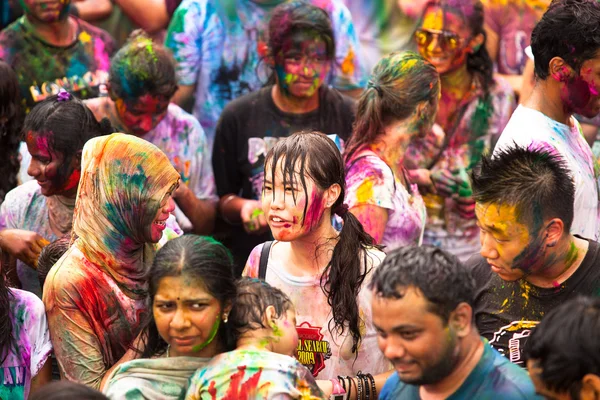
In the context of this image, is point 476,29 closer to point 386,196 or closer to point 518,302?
point 386,196

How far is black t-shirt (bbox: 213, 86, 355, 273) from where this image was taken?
5.88 m

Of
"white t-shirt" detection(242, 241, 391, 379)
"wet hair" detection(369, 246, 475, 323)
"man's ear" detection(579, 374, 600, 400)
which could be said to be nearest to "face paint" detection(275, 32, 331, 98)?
"white t-shirt" detection(242, 241, 391, 379)

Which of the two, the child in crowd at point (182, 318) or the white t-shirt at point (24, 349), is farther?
the white t-shirt at point (24, 349)

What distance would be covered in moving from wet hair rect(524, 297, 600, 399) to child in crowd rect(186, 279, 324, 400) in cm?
78

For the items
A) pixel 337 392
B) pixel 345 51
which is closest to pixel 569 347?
pixel 337 392

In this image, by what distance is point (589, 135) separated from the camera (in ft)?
21.0

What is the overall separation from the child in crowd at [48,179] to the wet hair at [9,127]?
438mm

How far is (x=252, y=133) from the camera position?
590cm

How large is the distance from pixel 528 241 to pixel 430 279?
79cm

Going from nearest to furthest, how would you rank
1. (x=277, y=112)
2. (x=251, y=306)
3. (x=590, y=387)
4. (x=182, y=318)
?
1. (x=590, y=387)
2. (x=182, y=318)
3. (x=251, y=306)
4. (x=277, y=112)

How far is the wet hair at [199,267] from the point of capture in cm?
357

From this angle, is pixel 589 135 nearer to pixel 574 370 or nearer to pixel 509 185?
pixel 509 185

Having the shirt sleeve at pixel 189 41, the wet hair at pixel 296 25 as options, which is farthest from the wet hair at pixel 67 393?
the shirt sleeve at pixel 189 41

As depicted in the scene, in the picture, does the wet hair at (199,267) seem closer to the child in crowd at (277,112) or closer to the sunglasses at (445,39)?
the child in crowd at (277,112)
